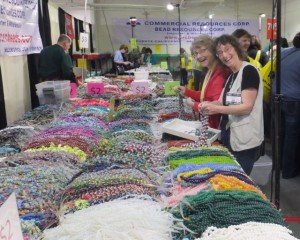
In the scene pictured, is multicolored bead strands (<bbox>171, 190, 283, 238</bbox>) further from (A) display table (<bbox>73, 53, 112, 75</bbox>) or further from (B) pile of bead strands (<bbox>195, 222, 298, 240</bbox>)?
(A) display table (<bbox>73, 53, 112, 75</bbox>)

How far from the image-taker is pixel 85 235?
0.99m

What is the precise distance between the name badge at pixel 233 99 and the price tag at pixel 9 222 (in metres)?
1.48

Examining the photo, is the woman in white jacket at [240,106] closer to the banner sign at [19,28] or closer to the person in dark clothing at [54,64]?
the banner sign at [19,28]

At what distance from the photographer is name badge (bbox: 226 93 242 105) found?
1982mm

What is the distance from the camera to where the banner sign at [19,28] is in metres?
3.51

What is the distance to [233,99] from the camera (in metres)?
2.00

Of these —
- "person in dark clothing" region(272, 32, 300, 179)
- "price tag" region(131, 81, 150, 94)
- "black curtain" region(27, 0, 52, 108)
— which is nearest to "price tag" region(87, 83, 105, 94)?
"price tag" region(131, 81, 150, 94)

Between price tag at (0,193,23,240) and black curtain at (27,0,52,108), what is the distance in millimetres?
4272

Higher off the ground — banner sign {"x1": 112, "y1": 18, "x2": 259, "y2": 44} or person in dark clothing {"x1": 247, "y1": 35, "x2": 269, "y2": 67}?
banner sign {"x1": 112, "y1": 18, "x2": 259, "y2": 44}

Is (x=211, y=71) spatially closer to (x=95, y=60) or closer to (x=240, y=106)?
(x=240, y=106)

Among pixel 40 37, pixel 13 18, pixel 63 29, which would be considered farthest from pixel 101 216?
pixel 63 29

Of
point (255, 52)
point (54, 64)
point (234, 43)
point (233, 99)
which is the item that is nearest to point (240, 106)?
point (233, 99)

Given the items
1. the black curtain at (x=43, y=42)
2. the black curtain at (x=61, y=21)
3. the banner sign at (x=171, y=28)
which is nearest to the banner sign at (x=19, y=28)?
the black curtain at (x=43, y=42)

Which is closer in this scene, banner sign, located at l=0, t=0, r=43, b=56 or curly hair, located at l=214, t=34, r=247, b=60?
curly hair, located at l=214, t=34, r=247, b=60
